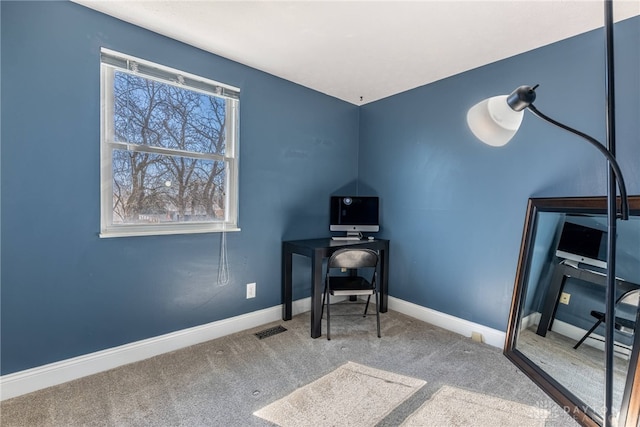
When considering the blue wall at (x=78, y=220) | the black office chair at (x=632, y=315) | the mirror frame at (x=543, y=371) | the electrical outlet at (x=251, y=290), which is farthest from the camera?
the electrical outlet at (x=251, y=290)

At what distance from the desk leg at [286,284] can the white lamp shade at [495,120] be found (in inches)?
79.7

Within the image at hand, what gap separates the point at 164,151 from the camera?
7.02ft

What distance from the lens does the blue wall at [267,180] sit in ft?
5.46

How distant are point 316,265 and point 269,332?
0.70m

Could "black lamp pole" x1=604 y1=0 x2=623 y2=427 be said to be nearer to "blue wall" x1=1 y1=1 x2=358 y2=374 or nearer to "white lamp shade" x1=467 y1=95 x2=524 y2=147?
"white lamp shade" x1=467 y1=95 x2=524 y2=147

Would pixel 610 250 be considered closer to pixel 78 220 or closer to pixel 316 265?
pixel 316 265

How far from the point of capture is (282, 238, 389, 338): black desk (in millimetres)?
2438

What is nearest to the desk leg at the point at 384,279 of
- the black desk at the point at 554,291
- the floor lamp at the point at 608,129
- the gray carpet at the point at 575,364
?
the gray carpet at the point at 575,364

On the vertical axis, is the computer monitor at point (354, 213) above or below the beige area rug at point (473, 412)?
above

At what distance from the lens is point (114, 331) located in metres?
1.95

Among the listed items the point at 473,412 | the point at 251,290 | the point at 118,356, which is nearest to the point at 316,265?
the point at 251,290

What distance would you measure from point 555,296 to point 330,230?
1926 millimetres

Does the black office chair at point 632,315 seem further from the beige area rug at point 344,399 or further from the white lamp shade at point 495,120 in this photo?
the white lamp shade at point 495,120

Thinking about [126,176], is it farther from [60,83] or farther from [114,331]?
[114,331]
